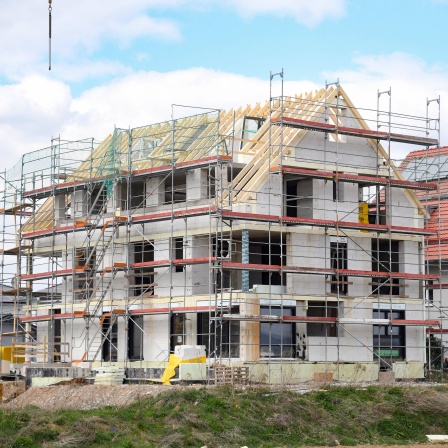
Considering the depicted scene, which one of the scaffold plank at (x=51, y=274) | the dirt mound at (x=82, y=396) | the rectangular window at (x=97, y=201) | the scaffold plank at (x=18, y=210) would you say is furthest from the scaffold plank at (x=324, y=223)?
the scaffold plank at (x=18, y=210)

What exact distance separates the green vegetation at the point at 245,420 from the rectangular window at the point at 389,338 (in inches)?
432

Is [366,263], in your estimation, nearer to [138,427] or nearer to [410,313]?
[410,313]

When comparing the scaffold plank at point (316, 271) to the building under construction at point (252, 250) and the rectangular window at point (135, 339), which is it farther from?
the rectangular window at point (135, 339)

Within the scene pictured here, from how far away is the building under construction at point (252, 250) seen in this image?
48.6 meters

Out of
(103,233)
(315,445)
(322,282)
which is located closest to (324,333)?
(322,282)

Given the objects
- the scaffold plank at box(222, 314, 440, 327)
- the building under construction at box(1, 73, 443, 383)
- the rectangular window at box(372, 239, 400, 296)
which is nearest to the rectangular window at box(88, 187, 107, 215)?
the building under construction at box(1, 73, 443, 383)

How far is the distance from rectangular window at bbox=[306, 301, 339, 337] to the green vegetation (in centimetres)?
963

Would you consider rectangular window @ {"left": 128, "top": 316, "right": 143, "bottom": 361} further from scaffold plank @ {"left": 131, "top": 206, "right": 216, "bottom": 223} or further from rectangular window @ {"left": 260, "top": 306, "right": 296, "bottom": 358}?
rectangular window @ {"left": 260, "top": 306, "right": 296, "bottom": 358}

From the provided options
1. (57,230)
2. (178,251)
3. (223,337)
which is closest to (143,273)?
(178,251)

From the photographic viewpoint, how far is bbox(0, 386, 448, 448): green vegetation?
3294cm

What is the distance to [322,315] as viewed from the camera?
2004 inches

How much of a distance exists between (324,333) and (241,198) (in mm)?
7083

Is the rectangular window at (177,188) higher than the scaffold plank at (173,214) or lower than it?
higher

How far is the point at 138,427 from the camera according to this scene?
34.2m
